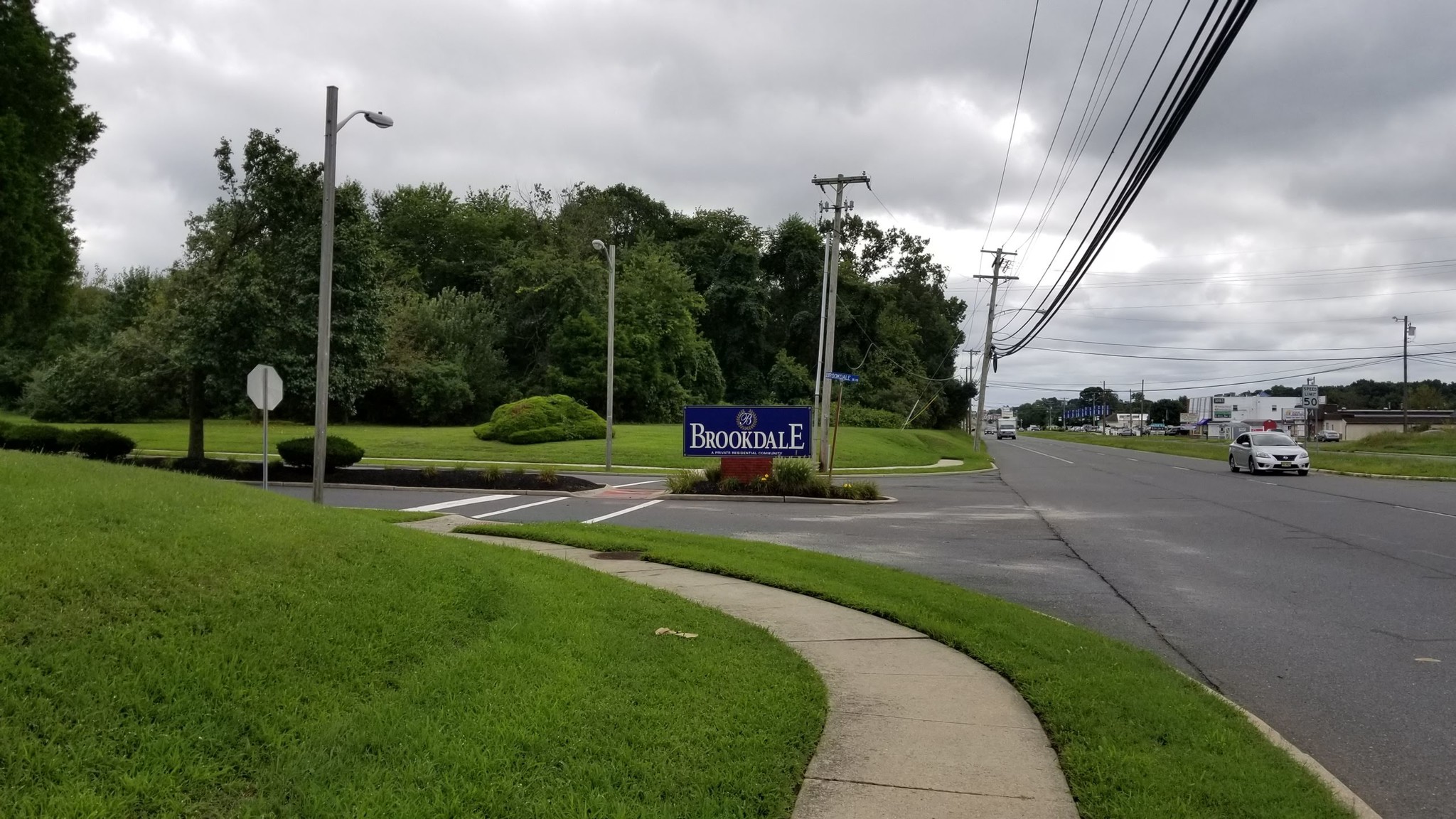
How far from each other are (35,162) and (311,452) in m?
16.9

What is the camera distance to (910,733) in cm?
486

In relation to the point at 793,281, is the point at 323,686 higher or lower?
lower

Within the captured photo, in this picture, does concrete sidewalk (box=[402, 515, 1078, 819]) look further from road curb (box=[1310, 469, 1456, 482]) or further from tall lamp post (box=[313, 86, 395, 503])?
road curb (box=[1310, 469, 1456, 482])

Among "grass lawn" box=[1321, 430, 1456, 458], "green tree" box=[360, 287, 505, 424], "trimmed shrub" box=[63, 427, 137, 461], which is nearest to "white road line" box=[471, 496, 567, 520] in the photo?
"trimmed shrub" box=[63, 427, 137, 461]

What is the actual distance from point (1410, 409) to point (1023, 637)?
134 metres

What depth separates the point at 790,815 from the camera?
3781 millimetres

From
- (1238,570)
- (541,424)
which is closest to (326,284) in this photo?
(1238,570)

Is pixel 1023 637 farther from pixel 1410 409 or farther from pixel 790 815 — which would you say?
pixel 1410 409

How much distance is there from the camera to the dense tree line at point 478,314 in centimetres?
2309

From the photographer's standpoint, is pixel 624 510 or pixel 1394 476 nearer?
pixel 624 510

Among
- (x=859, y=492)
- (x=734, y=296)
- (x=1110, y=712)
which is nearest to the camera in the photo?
(x=1110, y=712)

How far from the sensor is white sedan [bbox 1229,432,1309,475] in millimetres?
29969

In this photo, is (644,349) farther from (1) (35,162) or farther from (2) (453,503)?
(2) (453,503)

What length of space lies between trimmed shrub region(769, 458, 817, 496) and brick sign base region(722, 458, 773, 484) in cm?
18
